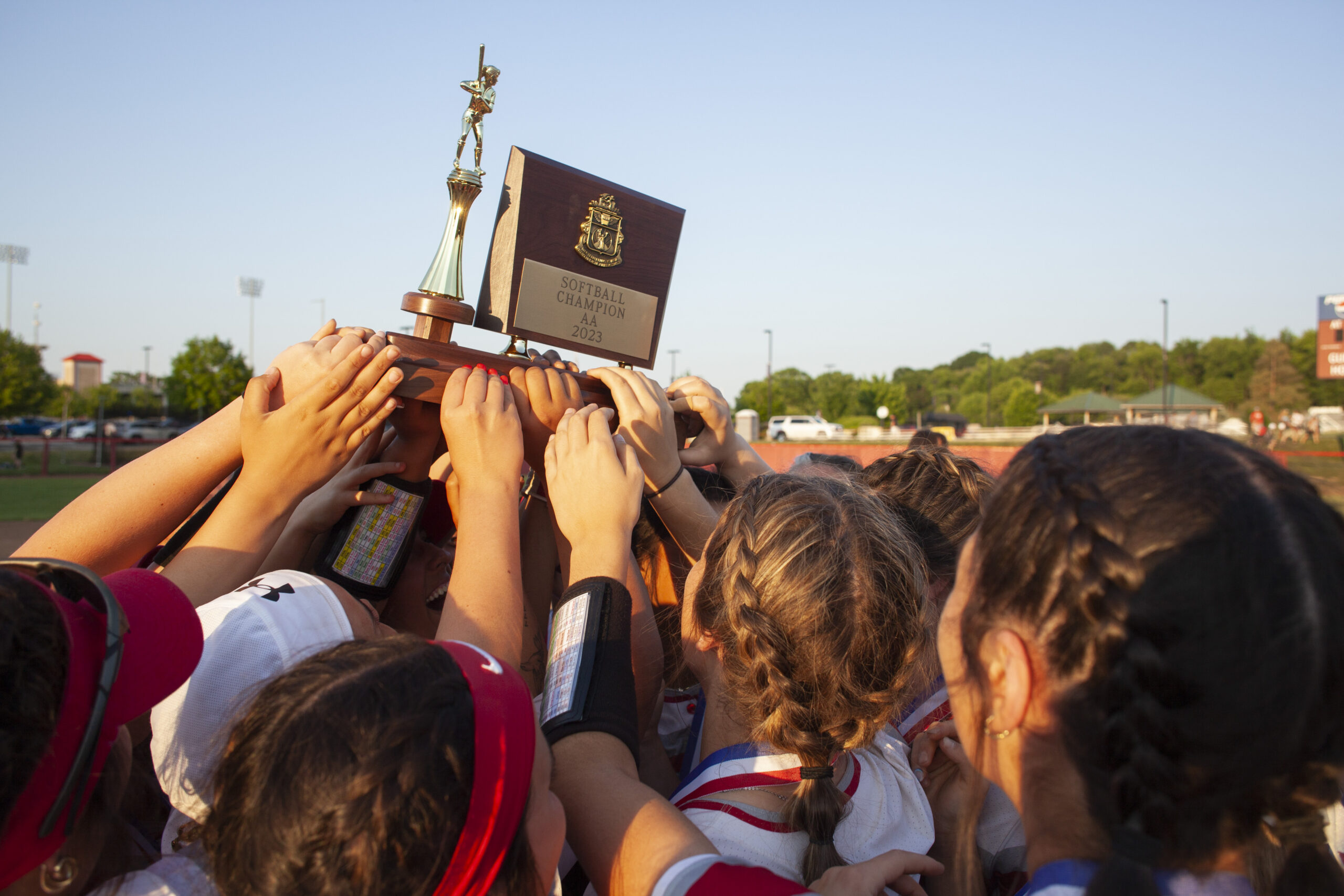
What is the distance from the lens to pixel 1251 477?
0.99 metres

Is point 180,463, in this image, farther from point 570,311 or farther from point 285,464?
point 570,311

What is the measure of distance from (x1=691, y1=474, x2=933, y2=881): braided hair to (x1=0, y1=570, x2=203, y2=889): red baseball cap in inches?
36.7

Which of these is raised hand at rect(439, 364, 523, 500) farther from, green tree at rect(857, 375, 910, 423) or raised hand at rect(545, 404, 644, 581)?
green tree at rect(857, 375, 910, 423)

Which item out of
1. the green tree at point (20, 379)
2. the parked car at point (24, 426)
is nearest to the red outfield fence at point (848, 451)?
the green tree at point (20, 379)

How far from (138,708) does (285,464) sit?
0.69 meters

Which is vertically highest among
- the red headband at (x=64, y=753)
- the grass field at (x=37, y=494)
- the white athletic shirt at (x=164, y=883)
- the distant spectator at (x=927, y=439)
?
the distant spectator at (x=927, y=439)

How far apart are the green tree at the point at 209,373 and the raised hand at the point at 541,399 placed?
161ft

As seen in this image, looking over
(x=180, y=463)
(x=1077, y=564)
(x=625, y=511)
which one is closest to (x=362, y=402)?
(x=180, y=463)

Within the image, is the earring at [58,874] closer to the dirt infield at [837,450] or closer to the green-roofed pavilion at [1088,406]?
the dirt infield at [837,450]

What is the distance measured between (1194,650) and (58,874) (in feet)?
4.84

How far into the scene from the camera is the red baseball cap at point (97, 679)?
88cm

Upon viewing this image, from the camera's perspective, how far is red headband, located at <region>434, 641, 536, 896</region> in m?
0.97

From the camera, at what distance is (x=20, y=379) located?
1684 inches

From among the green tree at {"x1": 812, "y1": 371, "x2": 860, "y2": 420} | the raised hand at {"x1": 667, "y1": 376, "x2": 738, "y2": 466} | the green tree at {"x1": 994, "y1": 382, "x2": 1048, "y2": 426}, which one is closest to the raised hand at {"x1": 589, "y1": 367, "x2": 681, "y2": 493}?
the raised hand at {"x1": 667, "y1": 376, "x2": 738, "y2": 466}
